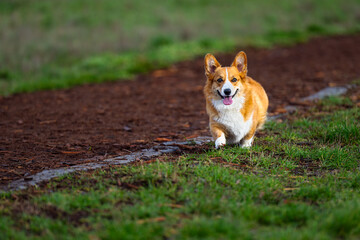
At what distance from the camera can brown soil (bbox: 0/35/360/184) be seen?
5410 mm

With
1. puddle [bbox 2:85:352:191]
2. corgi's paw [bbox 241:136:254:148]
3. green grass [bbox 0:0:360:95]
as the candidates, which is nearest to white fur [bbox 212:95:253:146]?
corgi's paw [bbox 241:136:254:148]

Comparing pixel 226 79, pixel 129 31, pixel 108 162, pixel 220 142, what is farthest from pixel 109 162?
pixel 129 31

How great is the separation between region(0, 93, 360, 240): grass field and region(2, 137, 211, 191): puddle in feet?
0.61

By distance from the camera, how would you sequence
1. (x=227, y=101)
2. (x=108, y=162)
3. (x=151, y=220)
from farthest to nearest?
(x=227, y=101)
(x=108, y=162)
(x=151, y=220)

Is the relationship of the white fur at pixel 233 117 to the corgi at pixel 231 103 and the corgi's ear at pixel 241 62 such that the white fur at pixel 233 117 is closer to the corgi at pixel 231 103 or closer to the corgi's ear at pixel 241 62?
the corgi at pixel 231 103

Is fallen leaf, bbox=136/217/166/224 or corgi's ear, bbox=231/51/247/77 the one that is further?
corgi's ear, bbox=231/51/247/77

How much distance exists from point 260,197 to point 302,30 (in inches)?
574

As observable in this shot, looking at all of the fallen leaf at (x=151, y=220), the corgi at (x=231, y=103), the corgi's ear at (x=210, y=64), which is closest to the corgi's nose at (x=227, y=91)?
the corgi at (x=231, y=103)

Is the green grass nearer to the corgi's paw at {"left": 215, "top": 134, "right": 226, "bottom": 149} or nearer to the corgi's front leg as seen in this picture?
the corgi's front leg

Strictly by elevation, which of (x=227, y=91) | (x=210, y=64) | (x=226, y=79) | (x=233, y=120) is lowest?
(x=233, y=120)

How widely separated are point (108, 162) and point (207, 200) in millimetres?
1525

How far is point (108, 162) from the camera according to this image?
15.4 ft

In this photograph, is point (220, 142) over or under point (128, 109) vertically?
over

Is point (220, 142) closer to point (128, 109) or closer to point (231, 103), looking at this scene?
point (231, 103)
